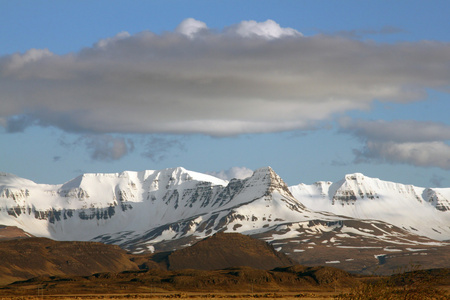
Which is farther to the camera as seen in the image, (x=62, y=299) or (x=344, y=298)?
(x=62, y=299)

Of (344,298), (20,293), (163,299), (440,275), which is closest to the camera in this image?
(440,275)

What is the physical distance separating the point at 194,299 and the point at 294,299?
78.5 feet

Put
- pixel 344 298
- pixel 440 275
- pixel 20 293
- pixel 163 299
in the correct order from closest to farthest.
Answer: pixel 440 275 → pixel 344 298 → pixel 163 299 → pixel 20 293

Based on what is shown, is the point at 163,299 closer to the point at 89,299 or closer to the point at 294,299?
the point at 89,299

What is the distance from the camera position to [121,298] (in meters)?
173

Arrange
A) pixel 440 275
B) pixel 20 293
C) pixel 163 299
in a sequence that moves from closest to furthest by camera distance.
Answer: pixel 440 275 → pixel 163 299 → pixel 20 293

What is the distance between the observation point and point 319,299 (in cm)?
17038

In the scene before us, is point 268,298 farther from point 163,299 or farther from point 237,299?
point 163,299

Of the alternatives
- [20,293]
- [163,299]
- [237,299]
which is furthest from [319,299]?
[20,293]

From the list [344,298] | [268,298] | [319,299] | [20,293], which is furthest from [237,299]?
[344,298]

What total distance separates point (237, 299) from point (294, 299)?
1377 cm

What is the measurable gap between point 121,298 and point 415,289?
439 feet

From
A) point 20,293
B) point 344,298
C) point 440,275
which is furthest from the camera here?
point 20,293

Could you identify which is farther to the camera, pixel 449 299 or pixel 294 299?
pixel 294 299
